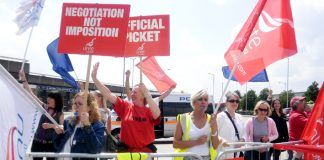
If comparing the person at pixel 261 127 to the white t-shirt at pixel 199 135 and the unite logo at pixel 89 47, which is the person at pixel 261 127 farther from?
the unite logo at pixel 89 47

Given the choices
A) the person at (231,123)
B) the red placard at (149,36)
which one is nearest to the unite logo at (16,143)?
the person at (231,123)

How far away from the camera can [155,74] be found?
9781mm

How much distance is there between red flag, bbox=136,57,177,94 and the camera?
9672 millimetres

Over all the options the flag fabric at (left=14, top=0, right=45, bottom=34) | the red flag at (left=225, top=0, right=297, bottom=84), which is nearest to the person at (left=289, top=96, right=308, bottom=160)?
the red flag at (left=225, top=0, right=297, bottom=84)

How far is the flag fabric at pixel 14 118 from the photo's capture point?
11.4 ft

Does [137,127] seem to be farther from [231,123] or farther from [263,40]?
[263,40]

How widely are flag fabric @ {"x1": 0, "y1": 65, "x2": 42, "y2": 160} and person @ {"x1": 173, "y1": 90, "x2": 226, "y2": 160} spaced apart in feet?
6.14

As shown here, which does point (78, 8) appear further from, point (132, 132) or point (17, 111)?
point (17, 111)

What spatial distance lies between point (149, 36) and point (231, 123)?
201cm

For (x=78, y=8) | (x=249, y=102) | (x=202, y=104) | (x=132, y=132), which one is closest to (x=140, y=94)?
(x=132, y=132)

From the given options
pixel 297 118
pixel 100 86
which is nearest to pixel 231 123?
pixel 297 118

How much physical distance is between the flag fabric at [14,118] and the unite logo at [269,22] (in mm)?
3373

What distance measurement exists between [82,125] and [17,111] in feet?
3.97

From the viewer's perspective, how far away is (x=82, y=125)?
4.94 m
